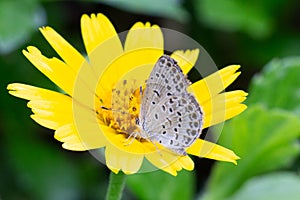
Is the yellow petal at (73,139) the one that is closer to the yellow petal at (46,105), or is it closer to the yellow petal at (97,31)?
the yellow petal at (46,105)

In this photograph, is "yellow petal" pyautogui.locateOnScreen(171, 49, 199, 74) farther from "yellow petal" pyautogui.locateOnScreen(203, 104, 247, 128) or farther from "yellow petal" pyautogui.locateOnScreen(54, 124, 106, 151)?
"yellow petal" pyautogui.locateOnScreen(54, 124, 106, 151)

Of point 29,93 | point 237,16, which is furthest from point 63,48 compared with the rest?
point 237,16

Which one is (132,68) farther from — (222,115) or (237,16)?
(237,16)

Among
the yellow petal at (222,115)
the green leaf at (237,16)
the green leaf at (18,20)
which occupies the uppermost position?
the yellow petal at (222,115)

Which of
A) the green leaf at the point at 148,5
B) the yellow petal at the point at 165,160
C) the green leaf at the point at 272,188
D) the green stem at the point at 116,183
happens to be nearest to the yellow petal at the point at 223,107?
the yellow petal at the point at 165,160

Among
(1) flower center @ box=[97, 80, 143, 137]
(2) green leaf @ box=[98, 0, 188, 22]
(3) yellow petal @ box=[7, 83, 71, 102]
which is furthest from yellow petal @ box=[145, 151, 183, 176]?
(2) green leaf @ box=[98, 0, 188, 22]
